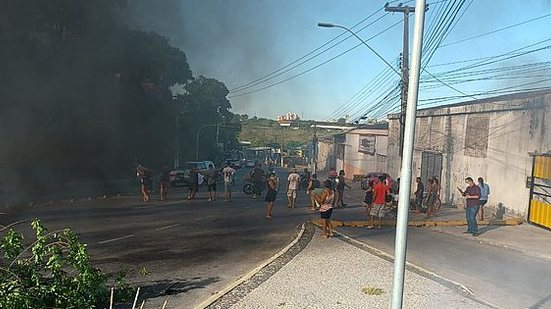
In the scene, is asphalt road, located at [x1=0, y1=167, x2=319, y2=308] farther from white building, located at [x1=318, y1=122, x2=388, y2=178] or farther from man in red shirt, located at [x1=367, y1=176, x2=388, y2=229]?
white building, located at [x1=318, y1=122, x2=388, y2=178]

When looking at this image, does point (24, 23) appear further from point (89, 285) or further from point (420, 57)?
point (420, 57)

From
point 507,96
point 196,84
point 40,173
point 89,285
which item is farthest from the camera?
point 196,84

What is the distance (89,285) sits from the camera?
3842 mm

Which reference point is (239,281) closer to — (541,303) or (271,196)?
(541,303)

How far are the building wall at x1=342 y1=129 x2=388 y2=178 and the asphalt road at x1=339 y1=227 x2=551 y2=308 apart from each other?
18.3 metres

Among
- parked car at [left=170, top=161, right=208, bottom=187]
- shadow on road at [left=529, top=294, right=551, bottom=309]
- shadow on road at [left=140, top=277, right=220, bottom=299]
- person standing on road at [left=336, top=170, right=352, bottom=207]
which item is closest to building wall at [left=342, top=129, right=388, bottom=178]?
parked car at [left=170, top=161, right=208, bottom=187]

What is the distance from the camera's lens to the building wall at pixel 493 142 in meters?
10.6

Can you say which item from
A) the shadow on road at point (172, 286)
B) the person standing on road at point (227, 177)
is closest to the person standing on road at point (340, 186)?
the person standing on road at point (227, 177)

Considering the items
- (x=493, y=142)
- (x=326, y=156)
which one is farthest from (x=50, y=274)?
(x=326, y=156)

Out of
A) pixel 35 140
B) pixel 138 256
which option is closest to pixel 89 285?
pixel 138 256

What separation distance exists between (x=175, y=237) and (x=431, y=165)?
11.5m

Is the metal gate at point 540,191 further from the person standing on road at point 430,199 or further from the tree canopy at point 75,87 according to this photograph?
the tree canopy at point 75,87

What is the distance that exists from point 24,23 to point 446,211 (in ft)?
35.5

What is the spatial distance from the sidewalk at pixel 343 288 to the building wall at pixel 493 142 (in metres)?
6.22
